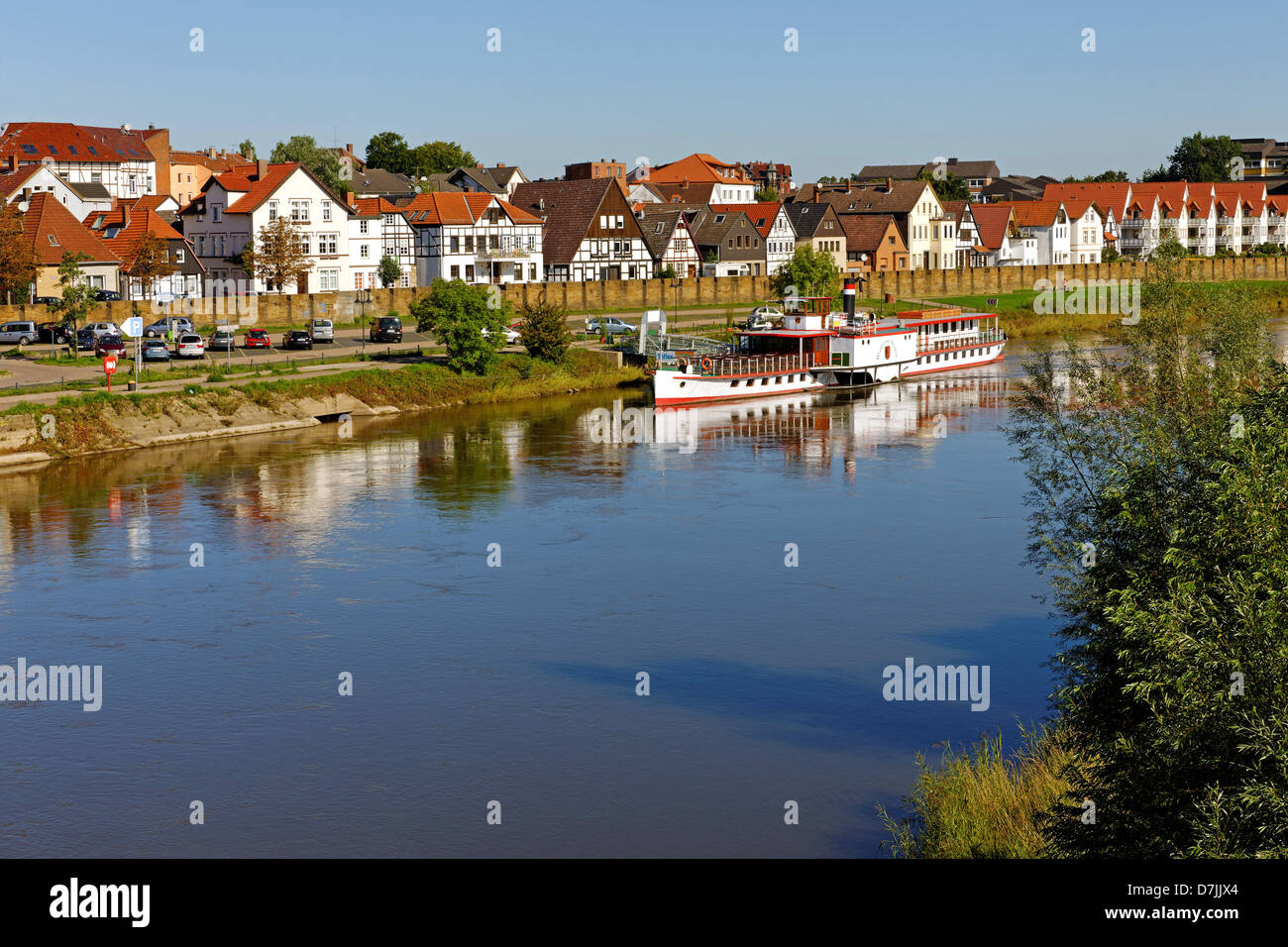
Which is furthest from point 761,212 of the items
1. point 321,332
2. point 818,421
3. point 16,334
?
point 16,334

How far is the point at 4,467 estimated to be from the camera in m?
48.3

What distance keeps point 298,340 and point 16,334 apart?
1319 cm

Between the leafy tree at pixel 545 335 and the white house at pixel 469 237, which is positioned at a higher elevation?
the white house at pixel 469 237

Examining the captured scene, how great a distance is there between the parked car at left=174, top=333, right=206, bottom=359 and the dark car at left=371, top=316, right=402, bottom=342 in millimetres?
10304

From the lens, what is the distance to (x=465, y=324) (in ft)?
217

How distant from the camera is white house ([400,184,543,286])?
103000mm

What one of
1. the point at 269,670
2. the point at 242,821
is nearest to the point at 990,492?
the point at 269,670

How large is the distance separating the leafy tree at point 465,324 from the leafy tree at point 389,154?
390 feet

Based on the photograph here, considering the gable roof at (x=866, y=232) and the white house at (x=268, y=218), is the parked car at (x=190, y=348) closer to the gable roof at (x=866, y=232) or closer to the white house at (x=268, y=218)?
the white house at (x=268, y=218)

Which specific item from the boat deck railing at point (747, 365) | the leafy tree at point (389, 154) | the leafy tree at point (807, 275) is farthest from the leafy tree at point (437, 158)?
the boat deck railing at point (747, 365)

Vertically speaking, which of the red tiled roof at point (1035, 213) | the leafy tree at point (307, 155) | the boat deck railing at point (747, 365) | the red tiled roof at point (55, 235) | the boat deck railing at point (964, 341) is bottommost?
the boat deck railing at point (747, 365)

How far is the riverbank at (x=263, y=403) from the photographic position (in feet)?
165

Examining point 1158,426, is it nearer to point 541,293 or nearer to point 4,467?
point 4,467
